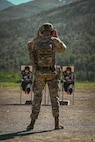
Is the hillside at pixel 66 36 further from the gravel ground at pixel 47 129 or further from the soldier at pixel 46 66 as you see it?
the soldier at pixel 46 66

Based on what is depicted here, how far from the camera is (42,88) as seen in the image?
895 centimetres

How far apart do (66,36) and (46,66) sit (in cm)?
7203

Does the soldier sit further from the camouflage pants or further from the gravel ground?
the gravel ground

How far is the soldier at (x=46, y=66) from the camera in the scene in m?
8.96

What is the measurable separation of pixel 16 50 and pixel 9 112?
6534 centimetres

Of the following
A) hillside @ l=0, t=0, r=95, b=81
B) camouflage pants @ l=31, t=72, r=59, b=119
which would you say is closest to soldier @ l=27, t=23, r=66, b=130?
camouflage pants @ l=31, t=72, r=59, b=119

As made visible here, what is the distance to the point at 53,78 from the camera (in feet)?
29.6

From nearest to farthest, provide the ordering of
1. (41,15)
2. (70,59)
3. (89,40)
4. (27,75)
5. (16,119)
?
(16,119)
(27,75)
(70,59)
(89,40)
(41,15)

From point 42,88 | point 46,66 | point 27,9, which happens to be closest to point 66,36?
point 27,9

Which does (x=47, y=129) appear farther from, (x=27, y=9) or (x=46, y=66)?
(x=27, y=9)

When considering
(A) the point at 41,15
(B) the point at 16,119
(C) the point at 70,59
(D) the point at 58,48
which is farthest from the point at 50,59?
(A) the point at 41,15

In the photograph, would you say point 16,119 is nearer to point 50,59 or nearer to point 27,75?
point 50,59

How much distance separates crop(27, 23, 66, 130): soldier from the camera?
8961mm

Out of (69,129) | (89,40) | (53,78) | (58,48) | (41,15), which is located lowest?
(69,129)
